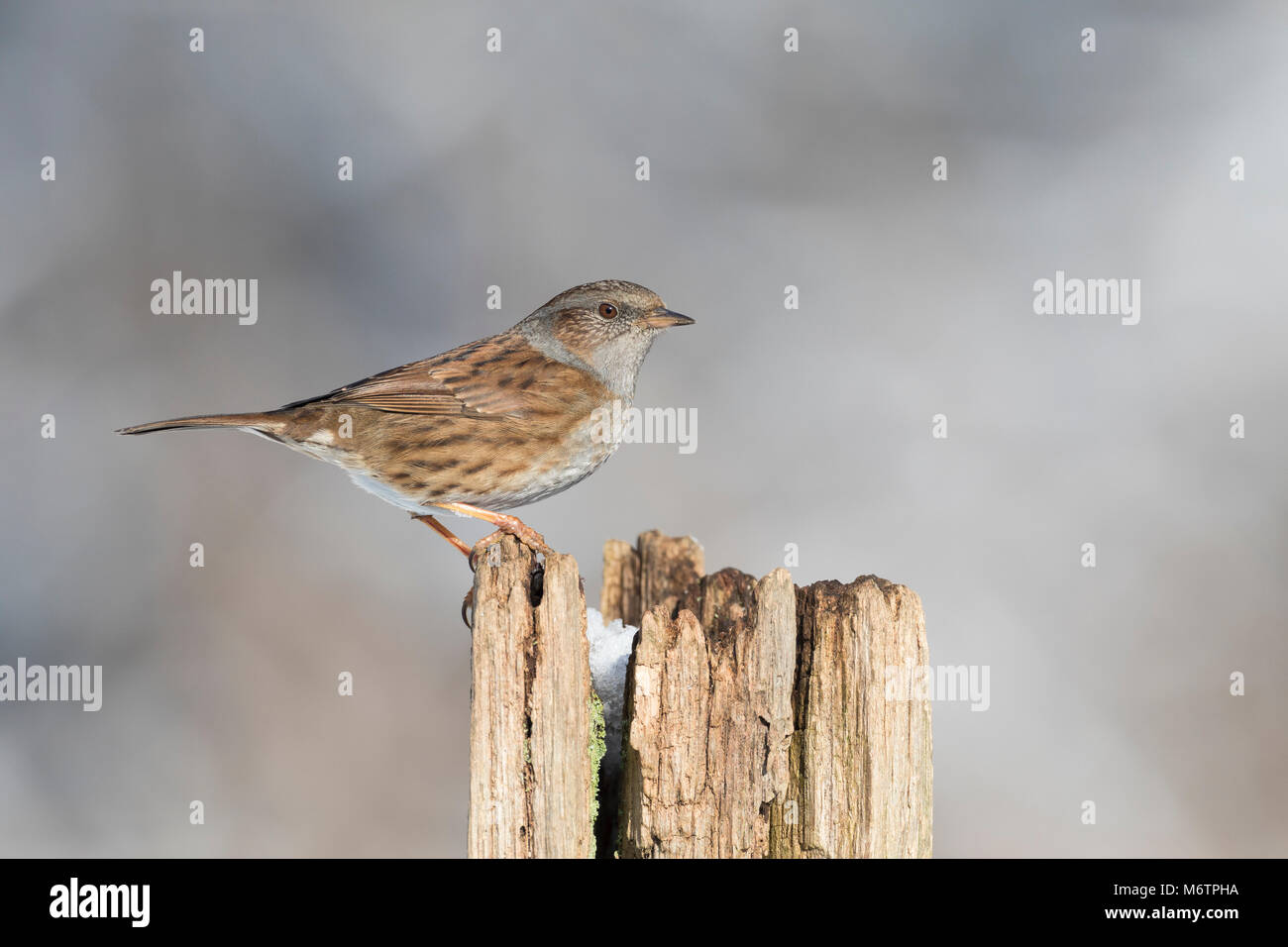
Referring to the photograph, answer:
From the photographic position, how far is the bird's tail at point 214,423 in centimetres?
438

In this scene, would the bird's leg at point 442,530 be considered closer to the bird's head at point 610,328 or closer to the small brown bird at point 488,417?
the small brown bird at point 488,417

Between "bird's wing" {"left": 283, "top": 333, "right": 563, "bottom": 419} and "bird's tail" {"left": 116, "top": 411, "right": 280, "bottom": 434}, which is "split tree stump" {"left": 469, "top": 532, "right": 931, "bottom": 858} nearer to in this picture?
"bird's wing" {"left": 283, "top": 333, "right": 563, "bottom": 419}

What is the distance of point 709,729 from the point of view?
324cm

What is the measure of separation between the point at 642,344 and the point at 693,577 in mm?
1219

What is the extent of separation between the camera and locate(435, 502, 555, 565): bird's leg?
4.04m

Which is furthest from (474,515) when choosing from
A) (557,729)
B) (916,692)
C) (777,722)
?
(916,692)

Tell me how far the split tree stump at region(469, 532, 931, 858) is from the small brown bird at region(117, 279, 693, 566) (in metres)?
1.14

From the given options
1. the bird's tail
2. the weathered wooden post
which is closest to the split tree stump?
the weathered wooden post

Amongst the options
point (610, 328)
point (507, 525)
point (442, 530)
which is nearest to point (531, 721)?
point (507, 525)

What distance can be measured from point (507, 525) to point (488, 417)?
643 mm

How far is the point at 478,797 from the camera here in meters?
3.15

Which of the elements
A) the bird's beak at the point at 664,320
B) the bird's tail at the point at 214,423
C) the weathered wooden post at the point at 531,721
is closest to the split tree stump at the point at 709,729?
the weathered wooden post at the point at 531,721

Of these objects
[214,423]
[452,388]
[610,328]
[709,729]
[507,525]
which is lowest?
[709,729]

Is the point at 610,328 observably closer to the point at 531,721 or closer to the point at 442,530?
the point at 442,530
